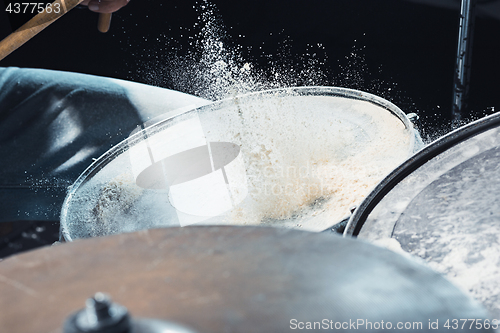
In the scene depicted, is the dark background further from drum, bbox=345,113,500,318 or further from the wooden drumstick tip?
drum, bbox=345,113,500,318

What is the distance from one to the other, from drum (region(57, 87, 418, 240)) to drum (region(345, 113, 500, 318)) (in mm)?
161

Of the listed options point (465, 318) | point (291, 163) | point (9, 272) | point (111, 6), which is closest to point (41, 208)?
point (111, 6)

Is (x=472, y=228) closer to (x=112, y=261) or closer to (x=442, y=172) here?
(x=442, y=172)

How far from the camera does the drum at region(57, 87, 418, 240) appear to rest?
3.60 ft

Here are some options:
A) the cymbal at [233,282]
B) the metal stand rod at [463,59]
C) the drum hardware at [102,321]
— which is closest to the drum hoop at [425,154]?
the cymbal at [233,282]

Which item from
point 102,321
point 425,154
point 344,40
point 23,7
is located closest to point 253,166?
point 425,154

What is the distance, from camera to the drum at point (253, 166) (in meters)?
1.10

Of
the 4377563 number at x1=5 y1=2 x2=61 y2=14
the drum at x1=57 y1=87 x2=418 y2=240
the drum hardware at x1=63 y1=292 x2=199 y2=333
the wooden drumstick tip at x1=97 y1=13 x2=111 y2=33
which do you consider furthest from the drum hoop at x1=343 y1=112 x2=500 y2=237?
the 4377563 number at x1=5 y1=2 x2=61 y2=14

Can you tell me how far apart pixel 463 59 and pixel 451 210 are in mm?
907

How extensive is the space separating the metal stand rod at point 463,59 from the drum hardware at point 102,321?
1.37 m

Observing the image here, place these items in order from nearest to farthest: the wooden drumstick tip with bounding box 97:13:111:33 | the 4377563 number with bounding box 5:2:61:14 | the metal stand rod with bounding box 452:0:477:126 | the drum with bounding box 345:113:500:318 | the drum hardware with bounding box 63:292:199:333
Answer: the drum hardware with bounding box 63:292:199:333 → the drum with bounding box 345:113:500:318 → the metal stand rod with bounding box 452:0:477:126 → the wooden drumstick tip with bounding box 97:13:111:33 → the 4377563 number with bounding box 5:2:61:14

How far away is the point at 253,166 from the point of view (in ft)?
4.16

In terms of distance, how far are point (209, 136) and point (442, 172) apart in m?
0.89

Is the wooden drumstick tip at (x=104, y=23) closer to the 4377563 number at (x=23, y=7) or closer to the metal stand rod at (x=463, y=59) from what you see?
the 4377563 number at (x=23, y=7)
